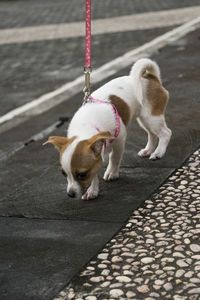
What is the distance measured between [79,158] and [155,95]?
1551mm

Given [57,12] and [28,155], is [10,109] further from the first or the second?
[57,12]

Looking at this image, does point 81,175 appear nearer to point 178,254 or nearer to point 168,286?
point 178,254

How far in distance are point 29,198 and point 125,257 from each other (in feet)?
5.09

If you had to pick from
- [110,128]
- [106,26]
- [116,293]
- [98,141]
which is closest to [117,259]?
[116,293]

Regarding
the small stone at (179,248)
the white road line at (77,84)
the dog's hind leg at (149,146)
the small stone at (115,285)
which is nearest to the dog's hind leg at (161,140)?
the dog's hind leg at (149,146)

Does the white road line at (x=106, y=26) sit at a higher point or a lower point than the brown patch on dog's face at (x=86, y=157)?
lower

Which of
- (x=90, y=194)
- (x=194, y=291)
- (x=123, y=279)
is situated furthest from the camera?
→ (x=90, y=194)

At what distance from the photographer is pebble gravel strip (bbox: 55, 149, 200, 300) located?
3.61 m

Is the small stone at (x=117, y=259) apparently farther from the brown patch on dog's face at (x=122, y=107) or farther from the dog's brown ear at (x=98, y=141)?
the brown patch on dog's face at (x=122, y=107)

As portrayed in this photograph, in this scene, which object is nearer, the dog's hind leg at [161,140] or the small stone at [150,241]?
the small stone at [150,241]

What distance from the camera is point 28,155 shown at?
656 centimetres

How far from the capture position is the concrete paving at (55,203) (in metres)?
3.97

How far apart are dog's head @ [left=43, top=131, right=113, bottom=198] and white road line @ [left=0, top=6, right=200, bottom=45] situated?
9352 mm

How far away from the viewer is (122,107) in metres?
5.25
